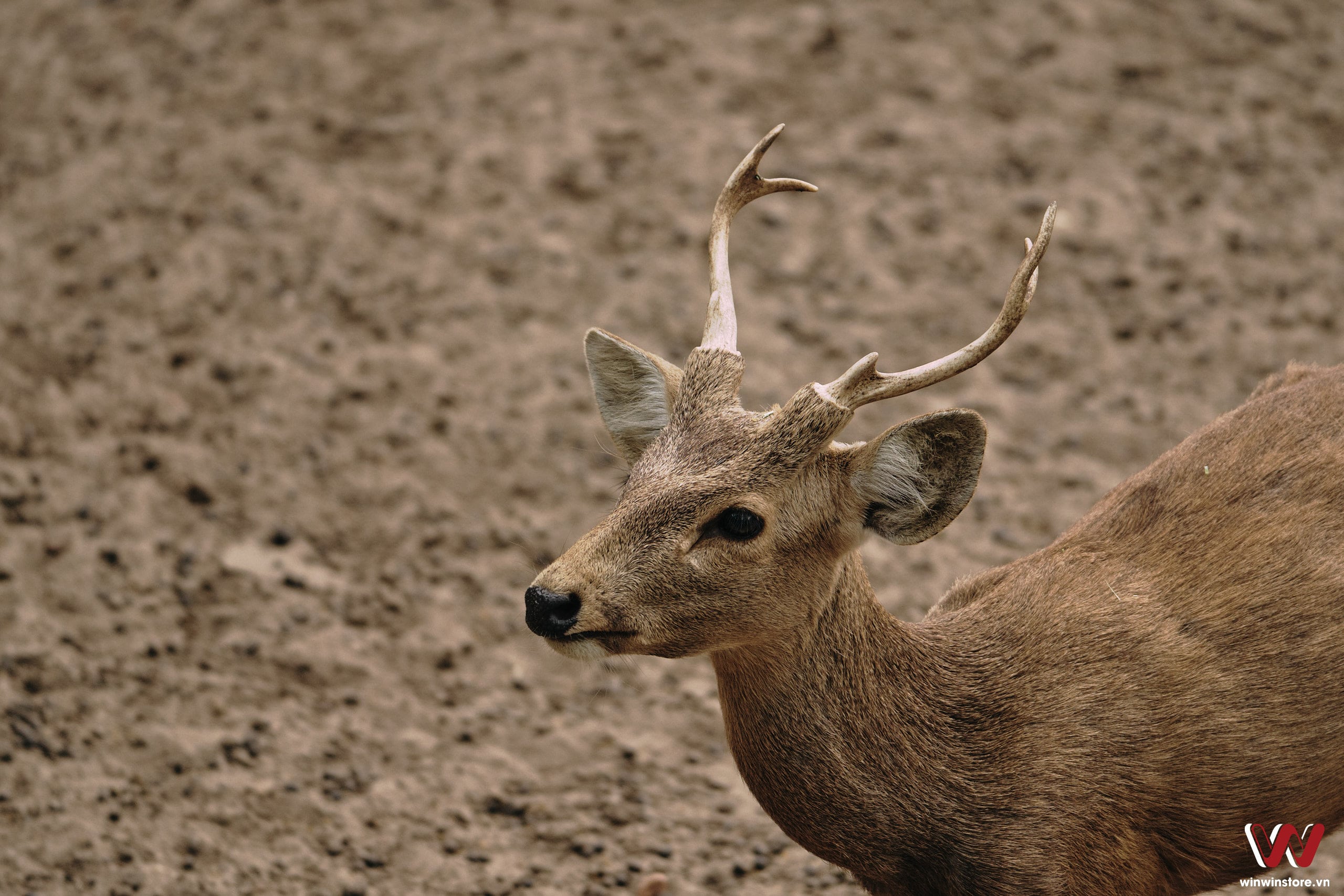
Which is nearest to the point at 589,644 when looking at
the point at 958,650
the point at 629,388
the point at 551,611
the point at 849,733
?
the point at 551,611

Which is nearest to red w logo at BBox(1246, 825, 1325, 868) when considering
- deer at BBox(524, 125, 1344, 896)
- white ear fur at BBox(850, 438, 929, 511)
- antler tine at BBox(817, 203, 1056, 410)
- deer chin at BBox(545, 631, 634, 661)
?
deer at BBox(524, 125, 1344, 896)

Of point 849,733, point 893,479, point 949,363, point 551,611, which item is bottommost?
point 551,611

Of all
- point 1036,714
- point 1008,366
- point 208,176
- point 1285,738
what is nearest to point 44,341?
point 208,176

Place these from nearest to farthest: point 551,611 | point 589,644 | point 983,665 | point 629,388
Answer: point 551,611
point 589,644
point 983,665
point 629,388

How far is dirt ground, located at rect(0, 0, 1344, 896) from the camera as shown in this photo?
4.88 m

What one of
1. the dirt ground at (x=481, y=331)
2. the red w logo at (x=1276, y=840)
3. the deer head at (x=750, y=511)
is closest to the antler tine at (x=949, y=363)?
the deer head at (x=750, y=511)

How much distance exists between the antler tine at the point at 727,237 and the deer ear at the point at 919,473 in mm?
508

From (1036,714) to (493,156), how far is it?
552cm

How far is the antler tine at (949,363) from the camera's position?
A: 3.20 m

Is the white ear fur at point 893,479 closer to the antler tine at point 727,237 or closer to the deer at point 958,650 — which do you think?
the deer at point 958,650

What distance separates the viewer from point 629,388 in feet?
12.8

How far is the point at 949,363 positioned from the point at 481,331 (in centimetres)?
417

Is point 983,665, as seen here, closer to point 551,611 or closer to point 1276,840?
point 1276,840

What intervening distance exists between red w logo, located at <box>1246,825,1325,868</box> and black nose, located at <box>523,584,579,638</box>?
1812 mm
